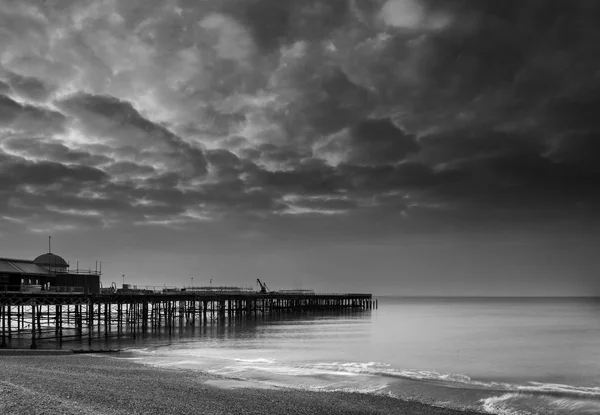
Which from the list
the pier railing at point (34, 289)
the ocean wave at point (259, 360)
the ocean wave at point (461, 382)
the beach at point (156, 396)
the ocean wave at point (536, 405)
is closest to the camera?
the beach at point (156, 396)

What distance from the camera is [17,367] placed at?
24875 millimetres

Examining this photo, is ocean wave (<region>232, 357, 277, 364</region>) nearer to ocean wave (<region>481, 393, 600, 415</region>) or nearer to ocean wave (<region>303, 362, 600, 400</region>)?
ocean wave (<region>303, 362, 600, 400</region>)

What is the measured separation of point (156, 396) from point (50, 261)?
42.4 m

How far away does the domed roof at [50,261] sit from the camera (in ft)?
180

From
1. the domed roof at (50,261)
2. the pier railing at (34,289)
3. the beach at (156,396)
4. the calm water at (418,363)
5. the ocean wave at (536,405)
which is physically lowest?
the calm water at (418,363)

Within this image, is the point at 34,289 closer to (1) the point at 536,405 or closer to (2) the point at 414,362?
(2) the point at 414,362

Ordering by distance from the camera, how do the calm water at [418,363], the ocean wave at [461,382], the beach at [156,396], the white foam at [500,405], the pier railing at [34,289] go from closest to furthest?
the beach at [156,396], the white foam at [500,405], the calm water at [418,363], the ocean wave at [461,382], the pier railing at [34,289]

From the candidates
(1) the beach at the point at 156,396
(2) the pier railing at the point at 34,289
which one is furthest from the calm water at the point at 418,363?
(2) the pier railing at the point at 34,289

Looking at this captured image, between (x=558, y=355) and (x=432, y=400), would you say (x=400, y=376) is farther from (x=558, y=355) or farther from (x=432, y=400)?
(x=558, y=355)

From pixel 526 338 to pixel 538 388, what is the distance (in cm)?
3292

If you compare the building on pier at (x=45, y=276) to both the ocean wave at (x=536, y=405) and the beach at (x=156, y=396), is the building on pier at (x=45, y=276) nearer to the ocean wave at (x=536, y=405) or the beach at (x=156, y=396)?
the beach at (x=156, y=396)

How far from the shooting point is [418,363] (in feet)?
120

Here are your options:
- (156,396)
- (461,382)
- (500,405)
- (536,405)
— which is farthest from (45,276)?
(536,405)

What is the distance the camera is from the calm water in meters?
24.8
